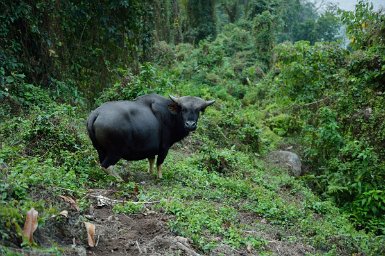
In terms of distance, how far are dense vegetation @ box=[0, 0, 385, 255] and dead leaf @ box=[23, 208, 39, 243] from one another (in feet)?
0.20

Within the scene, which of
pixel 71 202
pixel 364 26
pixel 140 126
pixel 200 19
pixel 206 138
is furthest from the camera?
pixel 200 19

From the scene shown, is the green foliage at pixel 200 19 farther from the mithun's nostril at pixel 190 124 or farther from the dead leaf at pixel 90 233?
the dead leaf at pixel 90 233

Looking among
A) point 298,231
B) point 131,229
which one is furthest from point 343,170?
point 131,229

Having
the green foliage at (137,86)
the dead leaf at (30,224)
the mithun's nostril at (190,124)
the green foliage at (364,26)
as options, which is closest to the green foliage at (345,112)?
the green foliage at (364,26)

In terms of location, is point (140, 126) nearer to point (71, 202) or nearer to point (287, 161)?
point (71, 202)

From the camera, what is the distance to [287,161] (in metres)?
12.8

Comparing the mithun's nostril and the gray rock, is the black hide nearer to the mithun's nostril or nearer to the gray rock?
the mithun's nostril

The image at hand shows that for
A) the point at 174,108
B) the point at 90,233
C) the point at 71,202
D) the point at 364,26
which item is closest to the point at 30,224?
the point at 90,233

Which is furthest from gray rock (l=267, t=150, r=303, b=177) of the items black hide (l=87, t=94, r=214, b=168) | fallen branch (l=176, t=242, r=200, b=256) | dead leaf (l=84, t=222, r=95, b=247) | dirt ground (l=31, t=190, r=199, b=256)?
dead leaf (l=84, t=222, r=95, b=247)

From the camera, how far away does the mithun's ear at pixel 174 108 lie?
7555 millimetres

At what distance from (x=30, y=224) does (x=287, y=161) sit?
31.9 feet

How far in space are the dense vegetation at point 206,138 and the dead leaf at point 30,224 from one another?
2.4 inches

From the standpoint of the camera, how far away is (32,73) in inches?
433

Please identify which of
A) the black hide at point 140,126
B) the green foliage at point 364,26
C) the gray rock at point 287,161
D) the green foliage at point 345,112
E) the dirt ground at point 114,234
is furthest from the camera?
the gray rock at point 287,161
